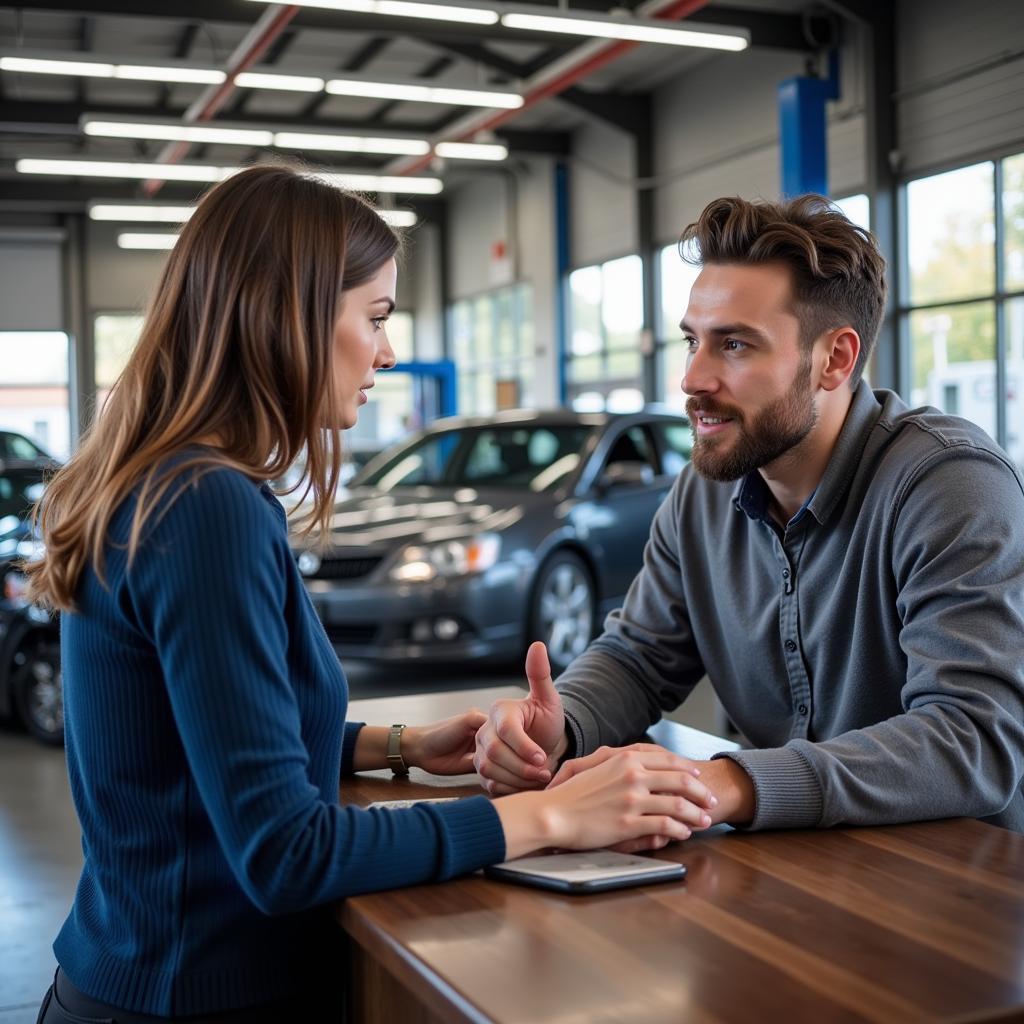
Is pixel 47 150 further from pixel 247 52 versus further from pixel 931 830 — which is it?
pixel 931 830

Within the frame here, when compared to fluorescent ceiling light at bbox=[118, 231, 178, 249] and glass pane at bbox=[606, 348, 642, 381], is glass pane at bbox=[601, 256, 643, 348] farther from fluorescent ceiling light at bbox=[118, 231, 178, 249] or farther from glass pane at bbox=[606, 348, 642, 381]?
fluorescent ceiling light at bbox=[118, 231, 178, 249]

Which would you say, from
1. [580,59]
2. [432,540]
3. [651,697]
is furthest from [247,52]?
[651,697]

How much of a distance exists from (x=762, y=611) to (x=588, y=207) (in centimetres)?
1398

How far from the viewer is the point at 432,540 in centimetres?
623

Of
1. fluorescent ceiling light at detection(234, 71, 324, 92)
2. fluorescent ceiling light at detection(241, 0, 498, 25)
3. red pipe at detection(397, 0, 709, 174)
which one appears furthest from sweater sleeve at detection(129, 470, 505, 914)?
fluorescent ceiling light at detection(234, 71, 324, 92)

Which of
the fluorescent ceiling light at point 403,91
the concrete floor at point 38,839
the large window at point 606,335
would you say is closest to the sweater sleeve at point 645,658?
the concrete floor at point 38,839

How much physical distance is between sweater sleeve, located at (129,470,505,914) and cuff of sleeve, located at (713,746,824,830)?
46 centimetres

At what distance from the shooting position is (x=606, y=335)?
602 inches

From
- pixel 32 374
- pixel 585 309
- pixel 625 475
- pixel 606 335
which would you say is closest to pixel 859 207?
pixel 606 335

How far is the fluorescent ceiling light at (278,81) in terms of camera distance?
9406 millimetres

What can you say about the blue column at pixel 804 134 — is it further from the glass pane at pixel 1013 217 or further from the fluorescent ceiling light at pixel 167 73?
the fluorescent ceiling light at pixel 167 73

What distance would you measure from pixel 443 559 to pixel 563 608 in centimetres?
79

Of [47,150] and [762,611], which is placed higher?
[47,150]

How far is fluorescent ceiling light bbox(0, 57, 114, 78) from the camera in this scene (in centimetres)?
847
